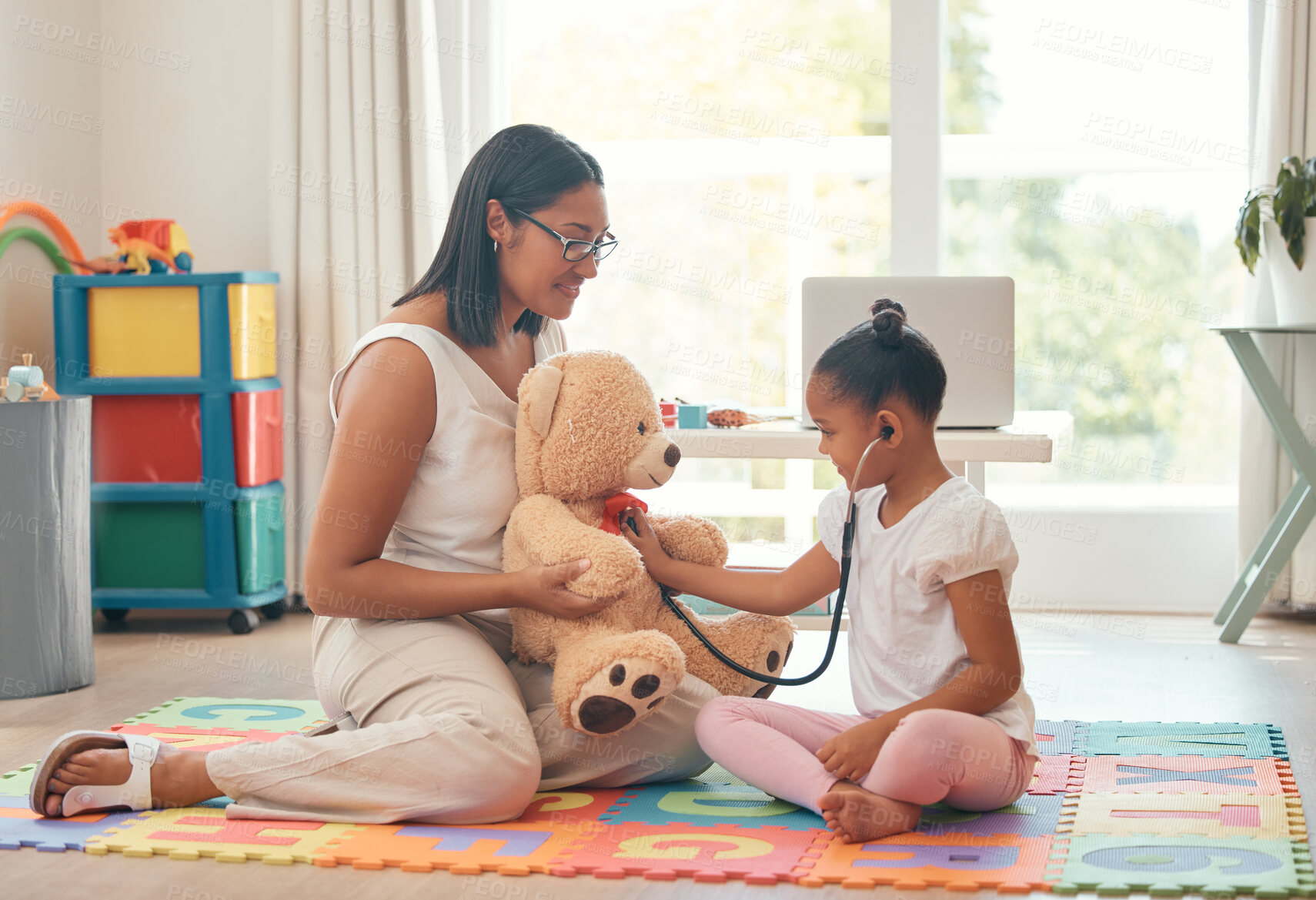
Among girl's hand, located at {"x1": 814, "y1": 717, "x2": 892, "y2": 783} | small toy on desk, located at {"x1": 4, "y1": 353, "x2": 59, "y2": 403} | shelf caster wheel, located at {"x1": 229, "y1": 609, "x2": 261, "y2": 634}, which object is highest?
small toy on desk, located at {"x1": 4, "y1": 353, "x2": 59, "y2": 403}

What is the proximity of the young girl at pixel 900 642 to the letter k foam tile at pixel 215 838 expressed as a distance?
48cm

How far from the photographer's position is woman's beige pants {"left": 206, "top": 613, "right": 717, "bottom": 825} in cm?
143

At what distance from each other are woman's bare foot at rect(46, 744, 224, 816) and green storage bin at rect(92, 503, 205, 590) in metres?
1.45

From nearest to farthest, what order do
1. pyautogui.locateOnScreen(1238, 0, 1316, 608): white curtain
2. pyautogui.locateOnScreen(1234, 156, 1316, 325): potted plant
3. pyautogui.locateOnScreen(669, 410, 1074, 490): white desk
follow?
pyautogui.locateOnScreen(669, 410, 1074, 490): white desk
pyautogui.locateOnScreen(1234, 156, 1316, 325): potted plant
pyautogui.locateOnScreen(1238, 0, 1316, 608): white curtain

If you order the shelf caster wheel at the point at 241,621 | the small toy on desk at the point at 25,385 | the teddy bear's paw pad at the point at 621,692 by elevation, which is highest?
the small toy on desk at the point at 25,385

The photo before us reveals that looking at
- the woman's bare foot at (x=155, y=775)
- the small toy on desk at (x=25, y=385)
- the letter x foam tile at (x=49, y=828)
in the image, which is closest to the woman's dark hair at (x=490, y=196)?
the woman's bare foot at (x=155, y=775)

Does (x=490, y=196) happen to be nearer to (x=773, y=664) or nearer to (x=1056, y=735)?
(x=773, y=664)

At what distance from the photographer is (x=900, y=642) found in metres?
1.49

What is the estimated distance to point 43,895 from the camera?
1.27m

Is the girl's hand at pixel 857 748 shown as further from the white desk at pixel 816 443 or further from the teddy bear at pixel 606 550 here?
the white desk at pixel 816 443

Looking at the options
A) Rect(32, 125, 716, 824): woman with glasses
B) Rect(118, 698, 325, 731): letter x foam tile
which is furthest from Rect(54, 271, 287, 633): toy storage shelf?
Rect(32, 125, 716, 824): woman with glasses

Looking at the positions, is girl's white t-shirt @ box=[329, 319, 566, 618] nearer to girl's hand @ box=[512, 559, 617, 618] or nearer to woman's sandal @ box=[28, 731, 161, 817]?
girl's hand @ box=[512, 559, 617, 618]

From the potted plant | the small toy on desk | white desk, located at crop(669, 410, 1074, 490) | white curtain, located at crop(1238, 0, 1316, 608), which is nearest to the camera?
white desk, located at crop(669, 410, 1074, 490)

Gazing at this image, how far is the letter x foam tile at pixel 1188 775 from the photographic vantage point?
1555 millimetres
